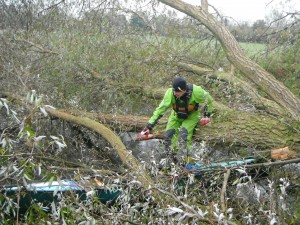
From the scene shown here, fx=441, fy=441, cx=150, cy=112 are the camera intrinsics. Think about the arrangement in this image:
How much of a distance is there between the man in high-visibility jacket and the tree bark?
90 cm

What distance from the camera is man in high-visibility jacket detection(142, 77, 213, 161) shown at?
5297mm

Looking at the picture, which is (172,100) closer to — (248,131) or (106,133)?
(106,133)

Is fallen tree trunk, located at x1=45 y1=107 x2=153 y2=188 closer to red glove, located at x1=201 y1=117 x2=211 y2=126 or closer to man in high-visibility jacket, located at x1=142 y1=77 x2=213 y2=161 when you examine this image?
man in high-visibility jacket, located at x1=142 y1=77 x2=213 y2=161

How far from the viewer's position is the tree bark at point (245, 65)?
5586mm

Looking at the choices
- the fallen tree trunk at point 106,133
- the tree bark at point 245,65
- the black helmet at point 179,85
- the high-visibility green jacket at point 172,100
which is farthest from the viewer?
the tree bark at point 245,65

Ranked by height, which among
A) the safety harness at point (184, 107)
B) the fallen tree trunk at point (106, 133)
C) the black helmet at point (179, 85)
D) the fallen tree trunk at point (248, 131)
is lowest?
the fallen tree trunk at point (106, 133)

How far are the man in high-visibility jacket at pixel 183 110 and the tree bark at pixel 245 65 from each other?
0.90 m

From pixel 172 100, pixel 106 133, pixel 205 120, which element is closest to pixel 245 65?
pixel 205 120

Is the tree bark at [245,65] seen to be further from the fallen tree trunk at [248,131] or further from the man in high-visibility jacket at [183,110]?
the man in high-visibility jacket at [183,110]

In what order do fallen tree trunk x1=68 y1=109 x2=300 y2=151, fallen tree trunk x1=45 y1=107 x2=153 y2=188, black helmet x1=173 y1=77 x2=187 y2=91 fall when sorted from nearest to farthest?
1. fallen tree trunk x1=45 y1=107 x2=153 y2=188
2. fallen tree trunk x1=68 y1=109 x2=300 y2=151
3. black helmet x1=173 y1=77 x2=187 y2=91

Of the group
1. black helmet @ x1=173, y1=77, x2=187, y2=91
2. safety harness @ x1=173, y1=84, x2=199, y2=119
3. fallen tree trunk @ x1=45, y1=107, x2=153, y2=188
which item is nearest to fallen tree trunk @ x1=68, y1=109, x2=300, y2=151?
safety harness @ x1=173, y1=84, x2=199, y2=119

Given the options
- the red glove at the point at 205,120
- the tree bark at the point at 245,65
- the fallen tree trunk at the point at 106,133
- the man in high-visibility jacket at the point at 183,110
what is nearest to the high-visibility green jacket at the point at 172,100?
the man in high-visibility jacket at the point at 183,110

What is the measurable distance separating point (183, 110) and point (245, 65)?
135 centimetres

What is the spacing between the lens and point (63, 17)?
283 inches
